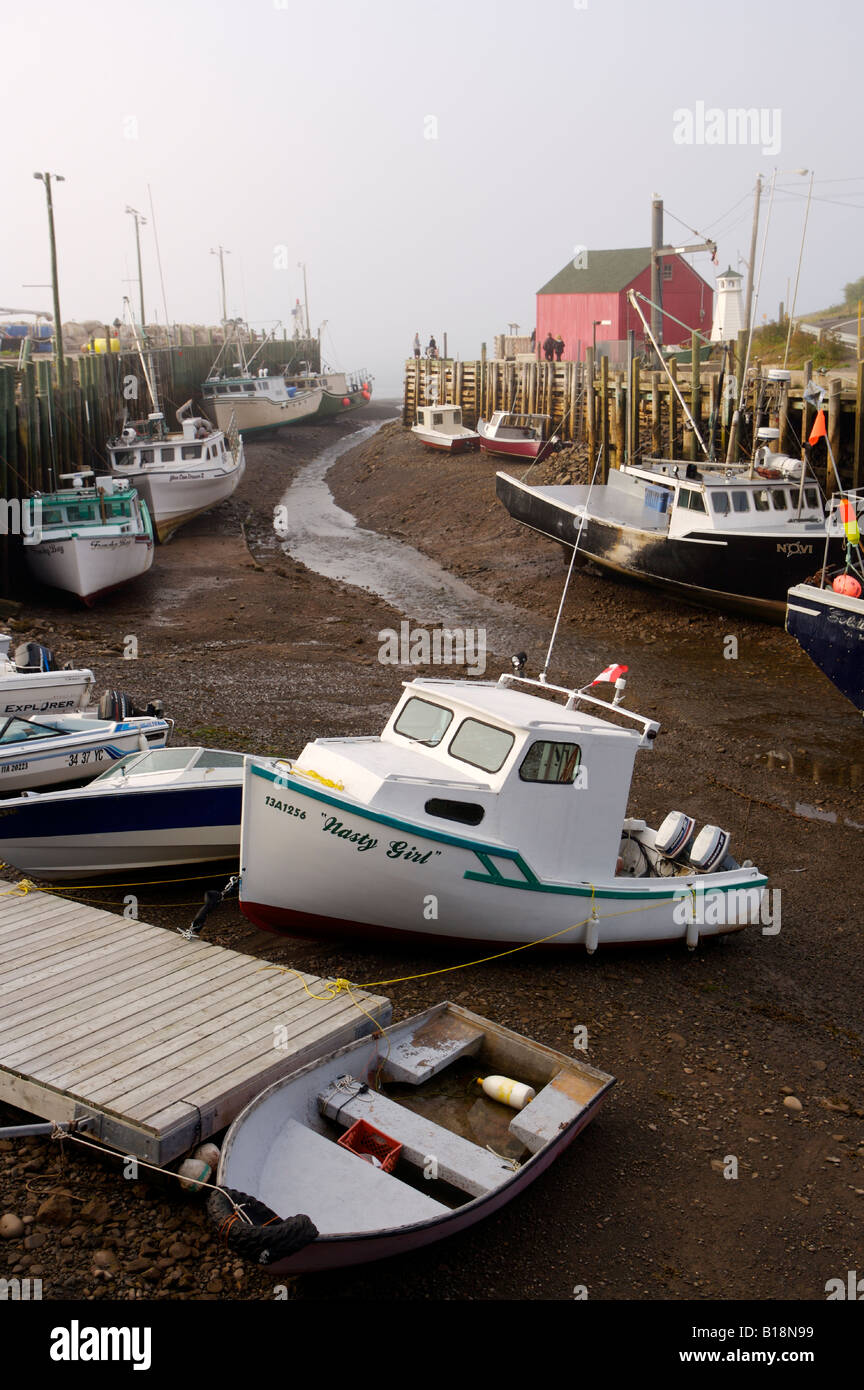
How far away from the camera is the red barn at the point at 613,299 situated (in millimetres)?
45906

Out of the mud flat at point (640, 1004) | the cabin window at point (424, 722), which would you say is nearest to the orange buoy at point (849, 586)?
the mud flat at point (640, 1004)

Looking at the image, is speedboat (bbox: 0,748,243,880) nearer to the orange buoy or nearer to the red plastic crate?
the red plastic crate

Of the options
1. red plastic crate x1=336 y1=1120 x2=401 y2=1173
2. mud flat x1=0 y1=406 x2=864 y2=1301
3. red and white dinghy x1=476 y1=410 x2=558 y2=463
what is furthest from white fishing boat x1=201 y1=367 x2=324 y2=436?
red plastic crate x1=336 y1=1120 x2=401 y2=1173

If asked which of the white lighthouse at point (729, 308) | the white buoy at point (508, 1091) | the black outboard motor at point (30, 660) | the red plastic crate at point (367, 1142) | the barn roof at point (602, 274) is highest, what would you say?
the barn roof at point (602, 274)

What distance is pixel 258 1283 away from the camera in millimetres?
5523

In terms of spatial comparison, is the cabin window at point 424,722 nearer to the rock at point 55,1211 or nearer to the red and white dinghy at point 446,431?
the rock at point 55,1211

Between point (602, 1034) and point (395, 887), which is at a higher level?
point (395, 887)

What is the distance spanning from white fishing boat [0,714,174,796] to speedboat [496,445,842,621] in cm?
A: 1029

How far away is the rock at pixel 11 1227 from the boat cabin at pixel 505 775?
3603mm

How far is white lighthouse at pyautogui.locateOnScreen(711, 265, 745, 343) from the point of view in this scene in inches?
1041
